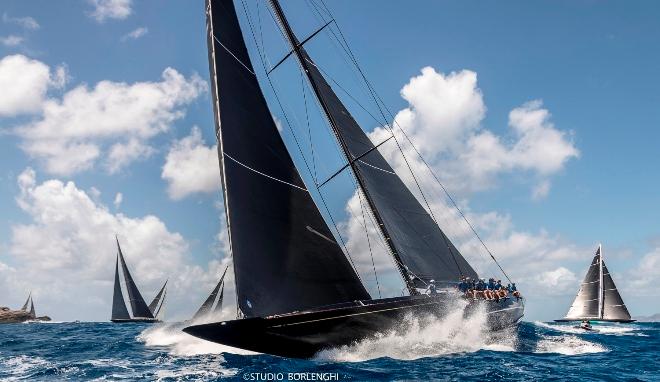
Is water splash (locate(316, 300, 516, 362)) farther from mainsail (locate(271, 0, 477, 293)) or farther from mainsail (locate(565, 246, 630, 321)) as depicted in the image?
mainsail (locate(565, 246, 630, 321))

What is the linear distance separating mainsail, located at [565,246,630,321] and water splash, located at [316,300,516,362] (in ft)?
140

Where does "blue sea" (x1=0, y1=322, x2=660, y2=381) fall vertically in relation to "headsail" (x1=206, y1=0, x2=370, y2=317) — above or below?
below

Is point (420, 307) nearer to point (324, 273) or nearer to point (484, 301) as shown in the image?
point (324, 273)

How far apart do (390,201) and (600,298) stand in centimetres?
4576

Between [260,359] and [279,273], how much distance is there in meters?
2.64

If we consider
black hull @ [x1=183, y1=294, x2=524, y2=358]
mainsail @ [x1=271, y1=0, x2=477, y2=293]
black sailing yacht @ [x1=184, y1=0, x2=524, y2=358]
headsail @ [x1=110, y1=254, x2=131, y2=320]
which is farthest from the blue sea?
A: headsail @ [x1=110, y1=254, x2=131, y2=320]

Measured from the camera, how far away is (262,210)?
14641 mm

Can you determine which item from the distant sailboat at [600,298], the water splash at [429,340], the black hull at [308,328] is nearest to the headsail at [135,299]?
the distant sailboat at [600,298]

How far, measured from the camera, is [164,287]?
8656 cm

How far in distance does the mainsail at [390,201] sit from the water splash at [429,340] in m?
2.68

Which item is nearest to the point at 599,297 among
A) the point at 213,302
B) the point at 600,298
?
the point at 600,298

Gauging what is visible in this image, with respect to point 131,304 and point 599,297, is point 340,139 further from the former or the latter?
point 131,304

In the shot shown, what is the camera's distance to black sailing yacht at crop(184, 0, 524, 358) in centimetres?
1330

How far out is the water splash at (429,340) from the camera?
46.5 feet
